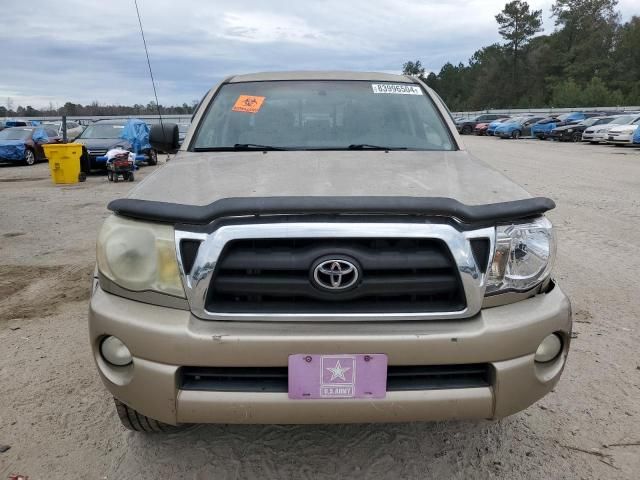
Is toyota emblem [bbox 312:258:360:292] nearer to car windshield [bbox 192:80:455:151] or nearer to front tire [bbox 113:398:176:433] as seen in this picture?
front tire [bbox 113:398:176:433]

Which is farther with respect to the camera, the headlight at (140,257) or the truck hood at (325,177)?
the truck hood at (325,177)

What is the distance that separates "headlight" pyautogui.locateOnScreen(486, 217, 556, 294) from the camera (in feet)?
6.44

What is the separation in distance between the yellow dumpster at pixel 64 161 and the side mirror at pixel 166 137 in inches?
394

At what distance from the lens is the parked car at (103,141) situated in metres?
14.4

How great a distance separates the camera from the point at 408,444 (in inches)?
98.4

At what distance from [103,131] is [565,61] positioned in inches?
2783

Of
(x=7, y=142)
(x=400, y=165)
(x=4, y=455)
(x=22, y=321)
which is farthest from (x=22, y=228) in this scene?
(x=7, y=142)

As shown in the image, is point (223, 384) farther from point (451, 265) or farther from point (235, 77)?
point (235, 77)

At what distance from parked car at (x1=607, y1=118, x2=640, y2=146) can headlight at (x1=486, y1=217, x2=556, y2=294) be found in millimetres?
23893

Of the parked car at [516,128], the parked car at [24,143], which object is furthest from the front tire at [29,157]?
the parked car at [516,128]

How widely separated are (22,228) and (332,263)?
23.1 ft

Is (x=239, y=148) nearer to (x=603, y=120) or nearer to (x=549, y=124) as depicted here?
(x=603, y=120)

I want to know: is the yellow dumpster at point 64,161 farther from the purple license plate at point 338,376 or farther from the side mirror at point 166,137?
the purple license plate at point 338,376

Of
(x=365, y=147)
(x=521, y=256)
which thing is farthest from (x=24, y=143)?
(x=521, y=256)
